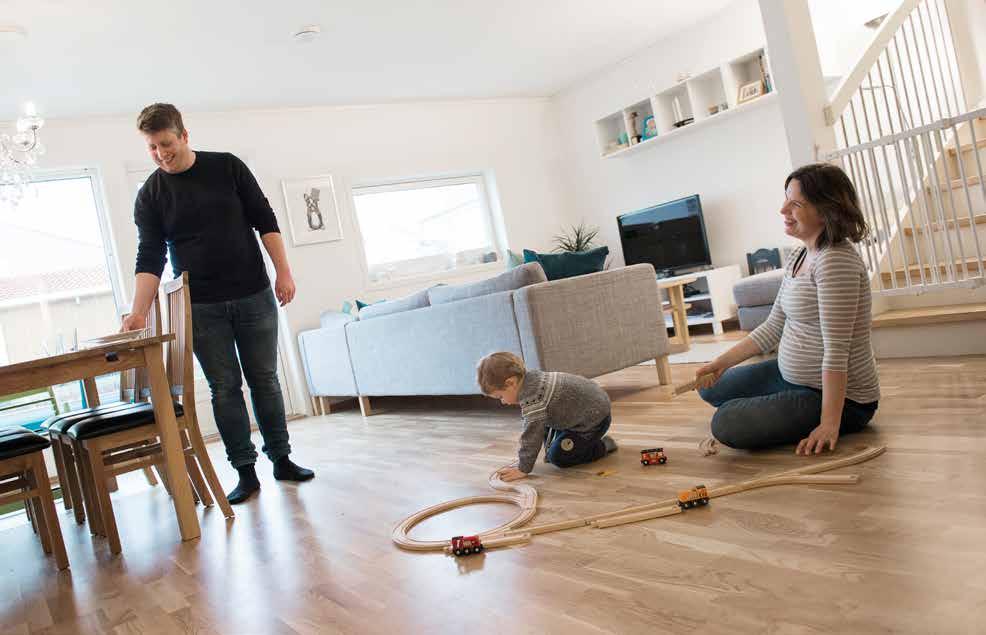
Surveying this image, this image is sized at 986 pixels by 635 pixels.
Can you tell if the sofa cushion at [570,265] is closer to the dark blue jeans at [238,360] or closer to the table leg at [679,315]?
the table leg at [679,315]

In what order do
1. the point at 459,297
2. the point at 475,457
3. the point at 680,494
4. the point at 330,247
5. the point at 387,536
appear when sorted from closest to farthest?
the point at 680,494
the point at 387,536
the point at 475,457
the point at 459,297
the point at 330,247

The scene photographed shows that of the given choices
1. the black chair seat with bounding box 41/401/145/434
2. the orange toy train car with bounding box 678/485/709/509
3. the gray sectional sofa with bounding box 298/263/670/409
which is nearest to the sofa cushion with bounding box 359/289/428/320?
the gray sectional sofa with bounding box 298/263/670/409

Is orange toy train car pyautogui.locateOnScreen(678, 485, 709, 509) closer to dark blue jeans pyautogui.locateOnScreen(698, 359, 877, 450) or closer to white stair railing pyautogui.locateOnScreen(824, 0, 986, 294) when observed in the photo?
dark blue jeans pyautogui.locateOnScreen(698, 359, 877, 450)

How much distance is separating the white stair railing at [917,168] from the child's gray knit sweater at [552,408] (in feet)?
5.45

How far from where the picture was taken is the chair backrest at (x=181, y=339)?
9.07ft

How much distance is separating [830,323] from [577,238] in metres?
5.81

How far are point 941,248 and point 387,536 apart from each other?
3041mm

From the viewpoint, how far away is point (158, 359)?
2.59m

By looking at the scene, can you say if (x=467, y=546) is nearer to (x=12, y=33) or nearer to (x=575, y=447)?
(x=575, y=447)

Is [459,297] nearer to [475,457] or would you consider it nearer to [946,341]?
[475,457]

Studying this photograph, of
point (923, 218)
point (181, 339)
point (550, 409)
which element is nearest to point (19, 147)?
point (181, 339)

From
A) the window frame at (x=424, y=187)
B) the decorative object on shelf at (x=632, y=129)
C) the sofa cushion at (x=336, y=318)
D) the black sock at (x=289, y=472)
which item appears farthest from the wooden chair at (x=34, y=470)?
the decorative object on shelf at (x=632, y=129)

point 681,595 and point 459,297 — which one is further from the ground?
point 459,297

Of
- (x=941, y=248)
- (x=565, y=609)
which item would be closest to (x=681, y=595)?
(x=565, y=609)
